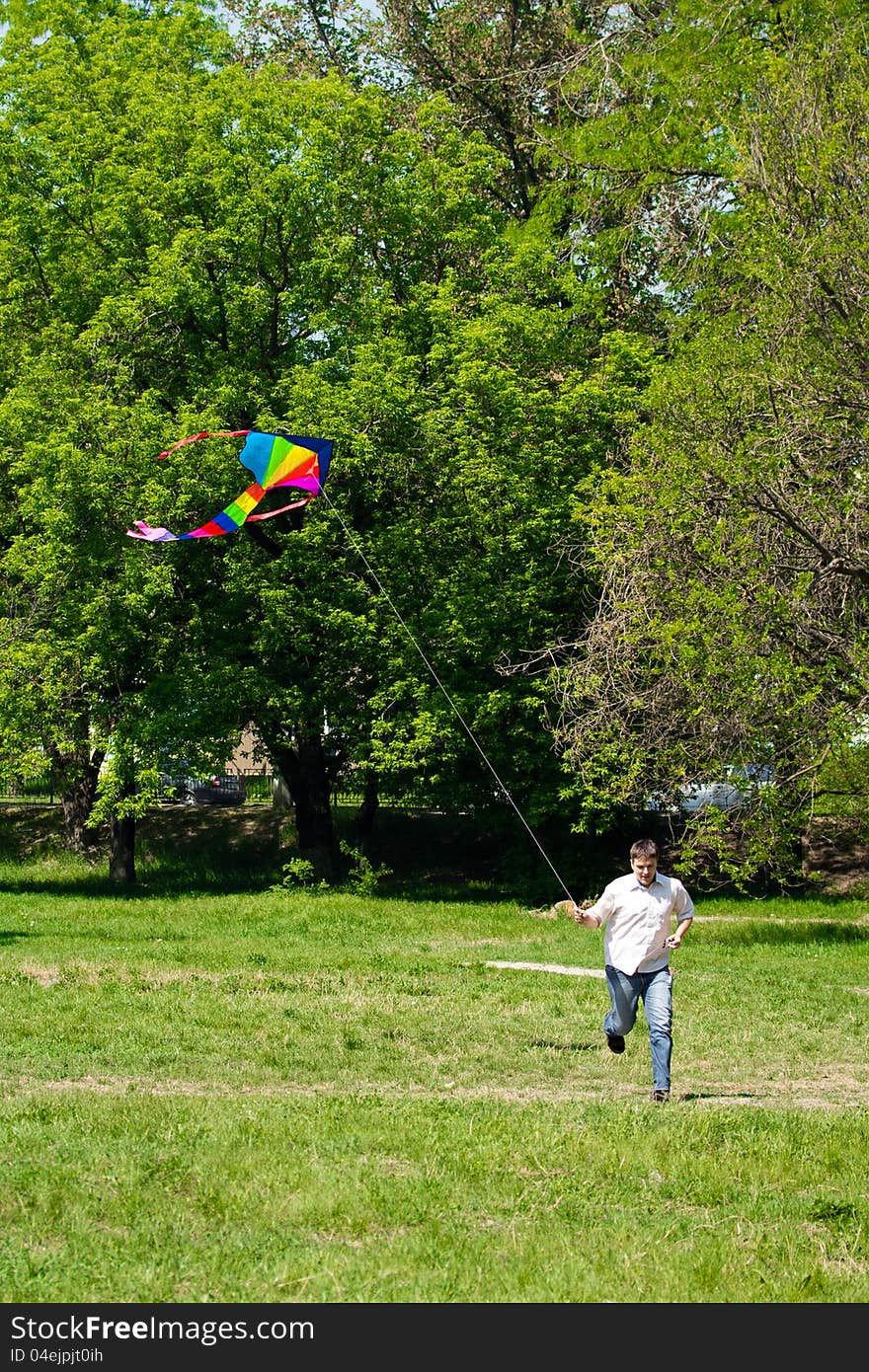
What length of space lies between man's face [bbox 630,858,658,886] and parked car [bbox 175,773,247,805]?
26739 millimetres

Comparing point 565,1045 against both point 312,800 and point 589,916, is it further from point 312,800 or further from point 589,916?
point 312,800

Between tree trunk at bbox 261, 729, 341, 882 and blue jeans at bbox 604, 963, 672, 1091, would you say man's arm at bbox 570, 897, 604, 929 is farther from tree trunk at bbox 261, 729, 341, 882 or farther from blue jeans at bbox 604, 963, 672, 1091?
tree trunk at bbox 261, 729, 341, 882

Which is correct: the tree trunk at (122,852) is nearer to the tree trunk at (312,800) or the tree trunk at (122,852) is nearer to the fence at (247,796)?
the tree trunk at (312,800)

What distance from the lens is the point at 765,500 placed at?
1673 centimetres

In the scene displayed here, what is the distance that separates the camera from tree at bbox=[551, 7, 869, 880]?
1596cm

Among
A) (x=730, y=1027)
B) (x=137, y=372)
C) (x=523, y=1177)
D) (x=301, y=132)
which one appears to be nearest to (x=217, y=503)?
(x=137, y=372)

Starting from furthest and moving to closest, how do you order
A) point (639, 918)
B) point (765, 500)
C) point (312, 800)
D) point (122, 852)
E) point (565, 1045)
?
1. point (122, 852)
2. point (312, 800)
3. point (765, 500)
4. point (565, 1045)
5. point (639, 918)

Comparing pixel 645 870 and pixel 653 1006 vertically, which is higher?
pixel 645 870

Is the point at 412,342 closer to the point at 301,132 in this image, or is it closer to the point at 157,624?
the point at 301,132

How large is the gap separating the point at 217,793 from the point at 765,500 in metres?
25.8

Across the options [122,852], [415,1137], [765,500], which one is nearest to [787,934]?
[765,500]

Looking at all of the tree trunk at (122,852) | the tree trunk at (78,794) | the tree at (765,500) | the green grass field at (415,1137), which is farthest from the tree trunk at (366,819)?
the green grass field at (415,1137)

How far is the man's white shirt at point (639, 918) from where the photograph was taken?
9.62 metres

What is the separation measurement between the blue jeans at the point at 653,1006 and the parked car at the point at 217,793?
87.1 ft
